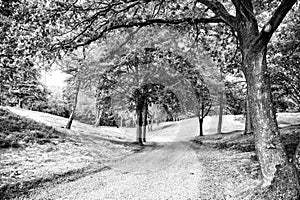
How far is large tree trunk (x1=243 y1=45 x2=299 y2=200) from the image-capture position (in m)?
4.03

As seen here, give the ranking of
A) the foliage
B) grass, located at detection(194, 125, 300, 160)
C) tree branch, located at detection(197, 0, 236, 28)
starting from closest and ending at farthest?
tree branch, located at detection(197, 0, 236, 28) → grass, located at detection(194, 125, 300, 160) → the foliage

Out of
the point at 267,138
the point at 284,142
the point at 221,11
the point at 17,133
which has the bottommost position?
the point at 17,133

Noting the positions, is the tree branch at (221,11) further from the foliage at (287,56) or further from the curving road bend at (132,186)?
the foliage at (287,56)

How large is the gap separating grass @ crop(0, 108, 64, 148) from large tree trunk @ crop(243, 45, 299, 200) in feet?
28.2

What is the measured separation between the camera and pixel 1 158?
23.6 ft

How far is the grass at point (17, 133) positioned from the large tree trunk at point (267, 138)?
8.60m

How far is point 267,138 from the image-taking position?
4.51 m

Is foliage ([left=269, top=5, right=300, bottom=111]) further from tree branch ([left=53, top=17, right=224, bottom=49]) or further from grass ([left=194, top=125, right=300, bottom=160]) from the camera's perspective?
tree branch ([left=53, top=17, right=224, bottom=49])

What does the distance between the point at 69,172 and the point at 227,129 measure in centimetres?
3231

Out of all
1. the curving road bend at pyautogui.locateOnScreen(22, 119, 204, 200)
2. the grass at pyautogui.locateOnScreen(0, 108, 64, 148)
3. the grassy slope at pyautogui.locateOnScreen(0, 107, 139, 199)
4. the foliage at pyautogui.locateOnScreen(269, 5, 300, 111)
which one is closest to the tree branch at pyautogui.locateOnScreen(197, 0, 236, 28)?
the curving road bend at pyautogui.locateOnScreen(22, 119, 204, 200)

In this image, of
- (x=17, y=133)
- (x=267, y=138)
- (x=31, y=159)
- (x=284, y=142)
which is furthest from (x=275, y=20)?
(x=17, y=133)

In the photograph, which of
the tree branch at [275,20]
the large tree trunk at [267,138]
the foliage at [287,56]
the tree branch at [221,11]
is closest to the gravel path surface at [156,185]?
the large tree trunk at [267,138]

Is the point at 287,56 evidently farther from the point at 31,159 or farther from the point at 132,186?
the point at 31,159

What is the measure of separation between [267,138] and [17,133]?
33.6ft
